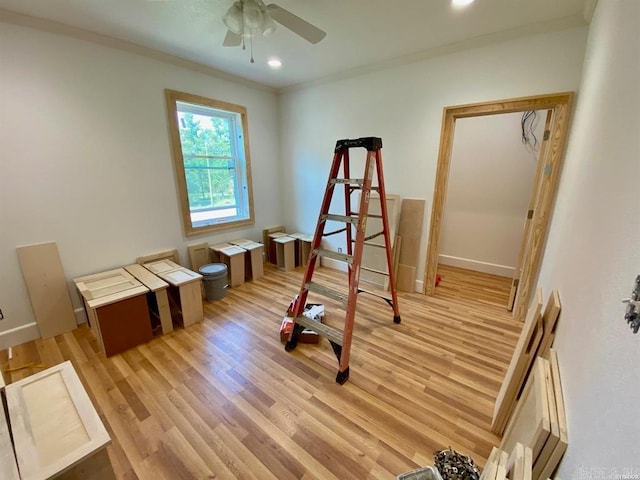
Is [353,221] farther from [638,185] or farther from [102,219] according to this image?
[102,219]

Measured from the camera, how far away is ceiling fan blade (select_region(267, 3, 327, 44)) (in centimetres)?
160

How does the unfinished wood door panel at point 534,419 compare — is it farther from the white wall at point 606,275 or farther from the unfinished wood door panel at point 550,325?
the unfinished wood door panel at point 550,325

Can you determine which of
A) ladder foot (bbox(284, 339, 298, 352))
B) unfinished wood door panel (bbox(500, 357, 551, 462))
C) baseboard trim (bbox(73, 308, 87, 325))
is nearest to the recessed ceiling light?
unfinished wood door panel (bbox(500, 357, 551, 462))

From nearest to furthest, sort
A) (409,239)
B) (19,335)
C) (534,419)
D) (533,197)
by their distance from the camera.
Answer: (534,419), (19,335), (533,197), (409,239)

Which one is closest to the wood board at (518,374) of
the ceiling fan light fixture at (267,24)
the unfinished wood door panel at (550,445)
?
the unfinished wood door panel at (550,445)

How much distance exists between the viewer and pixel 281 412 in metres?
1.62

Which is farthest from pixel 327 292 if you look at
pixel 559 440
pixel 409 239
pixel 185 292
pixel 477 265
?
pixel 477 265

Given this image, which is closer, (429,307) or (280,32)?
(280,32)

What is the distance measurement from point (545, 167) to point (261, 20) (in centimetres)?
261

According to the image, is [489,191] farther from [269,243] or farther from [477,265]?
[269,243]

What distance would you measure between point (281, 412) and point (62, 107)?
3.04m

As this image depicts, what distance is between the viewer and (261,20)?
1727mm

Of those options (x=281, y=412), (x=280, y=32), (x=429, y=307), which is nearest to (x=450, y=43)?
(x=280, y=32)

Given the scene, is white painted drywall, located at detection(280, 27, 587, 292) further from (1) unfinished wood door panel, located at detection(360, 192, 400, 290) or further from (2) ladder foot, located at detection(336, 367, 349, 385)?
(2) ladder foot, located at detection(336, 367, 349, 385)
